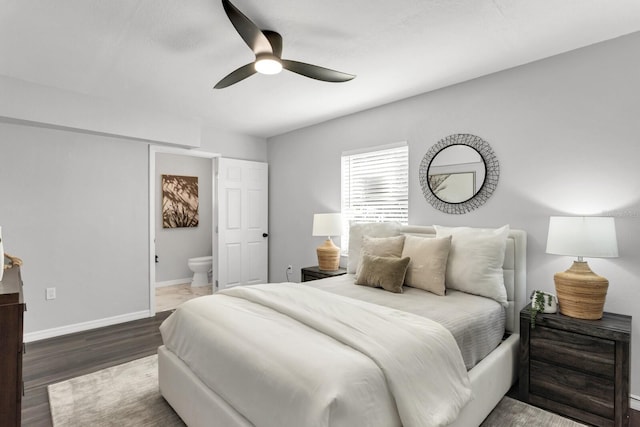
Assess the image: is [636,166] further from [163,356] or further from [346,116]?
[163,356]

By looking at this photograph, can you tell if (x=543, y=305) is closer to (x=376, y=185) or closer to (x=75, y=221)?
(x=376, y=185)

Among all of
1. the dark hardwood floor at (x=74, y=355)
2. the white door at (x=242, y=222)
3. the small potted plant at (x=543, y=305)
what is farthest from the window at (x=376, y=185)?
the dark hardwood floor at (x=74, y=355)

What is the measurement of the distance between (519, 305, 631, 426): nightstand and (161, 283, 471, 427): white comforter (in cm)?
89

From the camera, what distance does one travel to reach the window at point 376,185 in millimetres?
3604

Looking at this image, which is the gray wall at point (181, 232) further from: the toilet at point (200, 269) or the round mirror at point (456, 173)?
the round mirror at point (456, 173)

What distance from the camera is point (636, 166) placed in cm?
224

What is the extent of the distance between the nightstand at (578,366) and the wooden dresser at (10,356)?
288 centimetres

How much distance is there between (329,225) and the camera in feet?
12.7

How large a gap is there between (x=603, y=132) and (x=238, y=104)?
3295mm

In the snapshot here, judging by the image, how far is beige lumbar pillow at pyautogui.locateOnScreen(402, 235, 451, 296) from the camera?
100 inches

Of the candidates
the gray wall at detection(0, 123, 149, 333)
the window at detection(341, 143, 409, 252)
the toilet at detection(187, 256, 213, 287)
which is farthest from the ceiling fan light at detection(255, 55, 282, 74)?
the toilet at detection(187, 256, 213, 287)

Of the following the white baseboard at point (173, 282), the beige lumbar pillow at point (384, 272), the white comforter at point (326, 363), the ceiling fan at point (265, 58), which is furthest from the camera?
the white baseboard at point (173, 282)

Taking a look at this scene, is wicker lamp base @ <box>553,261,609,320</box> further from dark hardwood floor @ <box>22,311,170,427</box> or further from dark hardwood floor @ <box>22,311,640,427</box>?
dark hardwood floor @ <box>22,311,170,427</box>

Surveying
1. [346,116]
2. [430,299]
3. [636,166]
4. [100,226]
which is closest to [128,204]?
[100,226]
